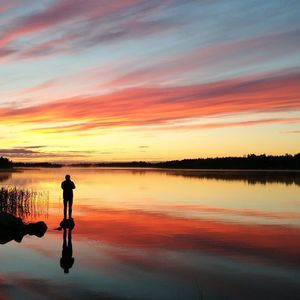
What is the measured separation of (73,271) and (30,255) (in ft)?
10.7

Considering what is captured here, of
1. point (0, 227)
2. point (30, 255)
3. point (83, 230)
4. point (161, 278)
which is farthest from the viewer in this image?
point (83, 230)

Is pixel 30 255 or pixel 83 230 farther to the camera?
pixel 83 230

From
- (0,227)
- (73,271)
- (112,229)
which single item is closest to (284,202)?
(112,229)

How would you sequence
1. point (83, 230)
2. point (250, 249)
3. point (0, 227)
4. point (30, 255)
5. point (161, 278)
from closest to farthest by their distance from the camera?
point (161, 278) → point (30, 255) → point (250, 249) → point (0, 227) → point (83, 230)

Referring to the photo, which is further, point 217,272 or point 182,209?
point 182,209

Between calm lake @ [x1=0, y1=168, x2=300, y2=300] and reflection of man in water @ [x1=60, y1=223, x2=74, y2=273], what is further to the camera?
reflection of man in water @ [x1=60, y1=223, x2=74, y2=273]

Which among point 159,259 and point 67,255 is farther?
point 67,255

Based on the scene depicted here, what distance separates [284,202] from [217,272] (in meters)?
29.0

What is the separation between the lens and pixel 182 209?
1438 inches

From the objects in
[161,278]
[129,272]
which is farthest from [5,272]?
[161,278]

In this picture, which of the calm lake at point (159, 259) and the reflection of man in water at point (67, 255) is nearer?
the calm lake at point (159, 259)

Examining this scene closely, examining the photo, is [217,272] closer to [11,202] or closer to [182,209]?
[182,209]

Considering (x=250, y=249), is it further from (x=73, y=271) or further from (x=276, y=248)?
(x=73, y=271)

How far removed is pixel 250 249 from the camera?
1941 centimetres
